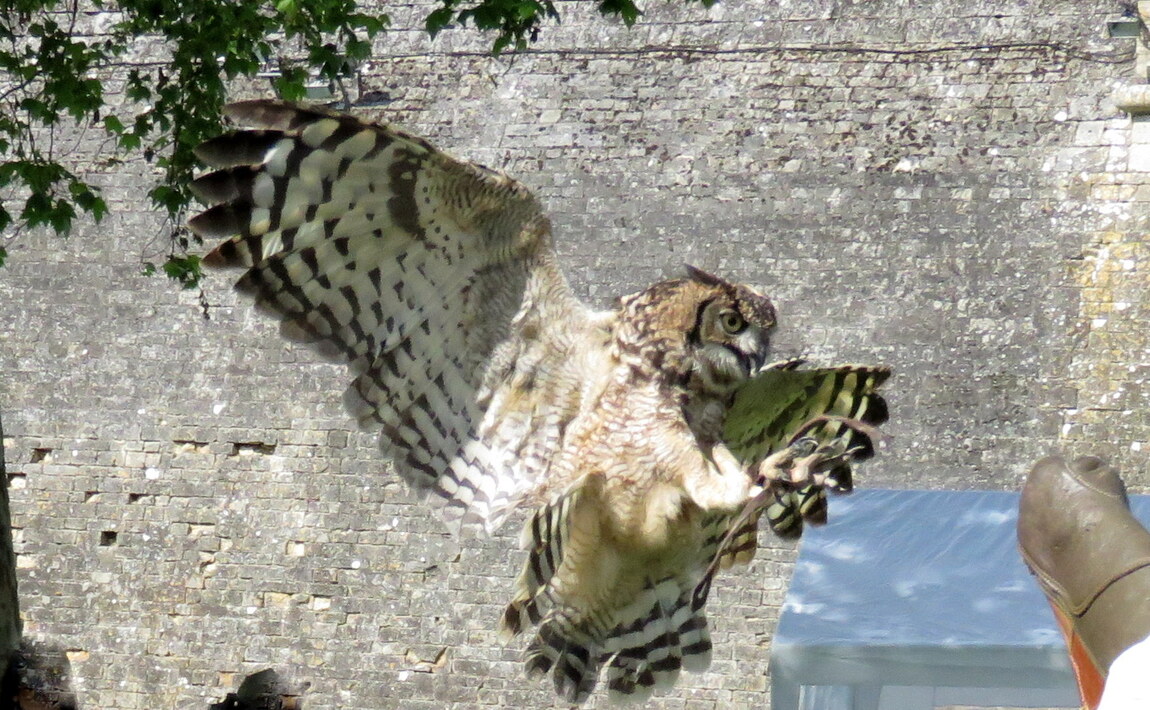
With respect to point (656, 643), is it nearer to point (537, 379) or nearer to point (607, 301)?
point (537, 379)

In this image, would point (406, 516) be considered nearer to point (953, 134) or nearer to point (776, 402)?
point (953, 134)

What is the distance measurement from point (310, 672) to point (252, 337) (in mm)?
1971

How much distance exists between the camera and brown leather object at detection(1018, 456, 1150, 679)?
252 centimetres

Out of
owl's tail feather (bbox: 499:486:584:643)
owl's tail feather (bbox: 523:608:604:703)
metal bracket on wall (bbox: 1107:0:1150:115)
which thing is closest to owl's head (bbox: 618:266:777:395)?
owl's tail feather (bbox: 499:486:584:643)

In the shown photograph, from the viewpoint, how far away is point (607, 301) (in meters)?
7.95

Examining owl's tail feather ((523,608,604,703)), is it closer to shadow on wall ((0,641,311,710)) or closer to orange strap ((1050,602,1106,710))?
shadow on wall ((0,641,311,710))

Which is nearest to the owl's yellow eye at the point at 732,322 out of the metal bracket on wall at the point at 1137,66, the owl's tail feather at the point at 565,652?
the owl's tail feather at the point at 565,652

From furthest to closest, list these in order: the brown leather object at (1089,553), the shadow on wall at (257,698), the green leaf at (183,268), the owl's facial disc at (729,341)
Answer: the green leaf at (183,268) → the shadow on wall at (257,698) → the owl's facial disc at (729,341) → the brown leather object at (1089,553)

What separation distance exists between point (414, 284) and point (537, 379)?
0.43m

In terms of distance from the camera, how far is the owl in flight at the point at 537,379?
11.2 feet

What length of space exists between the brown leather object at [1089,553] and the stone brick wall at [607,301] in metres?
4.77

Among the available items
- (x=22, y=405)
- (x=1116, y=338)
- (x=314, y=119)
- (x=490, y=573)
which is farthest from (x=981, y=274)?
(x=22, y=405)

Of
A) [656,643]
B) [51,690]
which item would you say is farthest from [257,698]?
[656,643]

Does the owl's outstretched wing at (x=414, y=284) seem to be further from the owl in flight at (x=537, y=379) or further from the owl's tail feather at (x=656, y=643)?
the owl's tail feather at (x=656, y=643)
